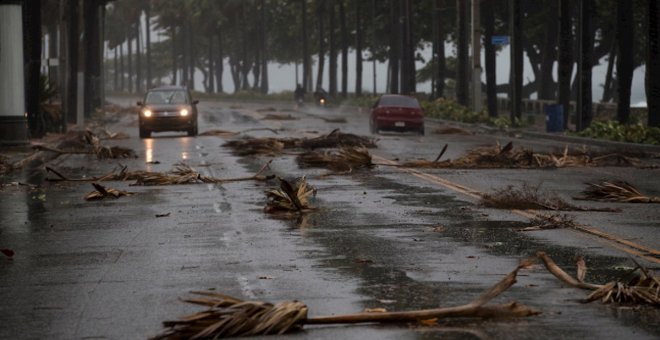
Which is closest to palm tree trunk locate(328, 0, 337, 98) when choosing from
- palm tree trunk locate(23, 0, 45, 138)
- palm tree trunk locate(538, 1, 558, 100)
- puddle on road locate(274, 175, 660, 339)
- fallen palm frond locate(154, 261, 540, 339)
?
palm tree trunk locate(538, 1, 558, 100)

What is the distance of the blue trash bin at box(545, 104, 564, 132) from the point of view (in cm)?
5097

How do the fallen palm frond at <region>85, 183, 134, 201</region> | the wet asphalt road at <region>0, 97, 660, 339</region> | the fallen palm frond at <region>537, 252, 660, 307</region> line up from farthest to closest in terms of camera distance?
the fallen palm frond at <region>85, 183, 134, 201</region> → the fallen palm frond at <region>537, 252, 660, 307</region> → the wet asphalt road at <region>0, 97, 660, 339</region>

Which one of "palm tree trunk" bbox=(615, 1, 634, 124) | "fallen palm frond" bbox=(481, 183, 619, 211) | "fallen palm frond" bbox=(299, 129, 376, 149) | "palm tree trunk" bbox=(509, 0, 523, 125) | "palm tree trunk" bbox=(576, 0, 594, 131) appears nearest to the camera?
"fallen palm frond" bbox=(481, 183, 619, 211)

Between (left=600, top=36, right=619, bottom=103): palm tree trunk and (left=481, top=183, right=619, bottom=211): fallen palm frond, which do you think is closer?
(left=481, top=183, right=619, bottom=211): fallen palm frond

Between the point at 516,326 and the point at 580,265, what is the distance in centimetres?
235

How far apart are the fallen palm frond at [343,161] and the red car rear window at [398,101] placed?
870 inches

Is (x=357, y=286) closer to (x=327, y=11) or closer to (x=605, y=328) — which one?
(x=605, y=328)

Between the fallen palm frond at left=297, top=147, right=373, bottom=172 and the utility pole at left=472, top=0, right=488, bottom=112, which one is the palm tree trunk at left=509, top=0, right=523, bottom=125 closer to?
the utility pole at left=472, top=0, right=488, bottom=112

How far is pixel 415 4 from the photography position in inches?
3799

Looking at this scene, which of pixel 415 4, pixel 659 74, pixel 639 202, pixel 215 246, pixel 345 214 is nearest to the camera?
pixel 215 246

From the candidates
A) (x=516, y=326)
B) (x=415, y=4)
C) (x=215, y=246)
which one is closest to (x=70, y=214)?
(x=215, y=246)

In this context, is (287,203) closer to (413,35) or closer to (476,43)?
(476,43)

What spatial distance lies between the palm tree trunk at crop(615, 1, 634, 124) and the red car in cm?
743

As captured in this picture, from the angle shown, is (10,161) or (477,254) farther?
(10,161)
